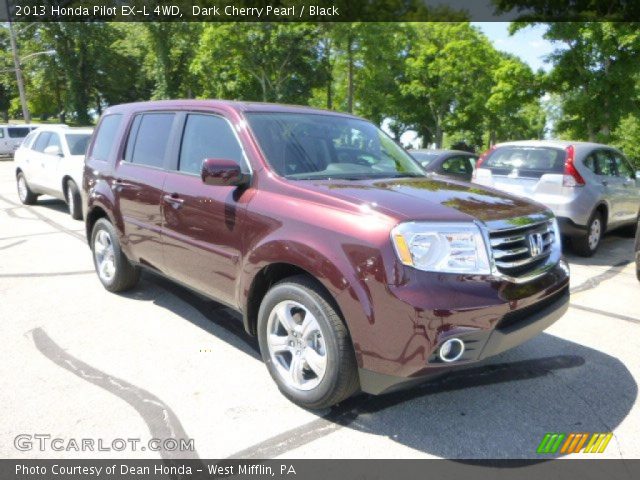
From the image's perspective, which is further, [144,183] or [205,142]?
[144,183]

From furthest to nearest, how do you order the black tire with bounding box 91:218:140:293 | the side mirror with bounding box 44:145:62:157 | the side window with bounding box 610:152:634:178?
the side mirror with bounding box 44:145:62:157, the side window with bounding box 610:152:634:178, the black tire with bounding box 91:218:140:293

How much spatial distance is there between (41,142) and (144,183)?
8062 millimetres

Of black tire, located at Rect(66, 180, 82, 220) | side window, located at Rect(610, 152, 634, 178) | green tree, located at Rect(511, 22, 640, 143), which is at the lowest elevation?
black tire, located at Rect(66, 180, 82, 220)

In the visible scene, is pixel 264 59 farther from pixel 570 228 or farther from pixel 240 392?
pixel 240 392

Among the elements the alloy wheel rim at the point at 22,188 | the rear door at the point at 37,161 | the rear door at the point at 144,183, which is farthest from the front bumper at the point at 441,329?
the alloy wheel rim at the point at 22,188

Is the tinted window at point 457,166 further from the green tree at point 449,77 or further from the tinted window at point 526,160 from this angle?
the green tree at point 449,77

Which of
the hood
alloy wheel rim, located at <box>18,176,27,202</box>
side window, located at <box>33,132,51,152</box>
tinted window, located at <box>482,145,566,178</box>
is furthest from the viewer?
alloy wheel rim, located at <box>18,176,27,202</box>

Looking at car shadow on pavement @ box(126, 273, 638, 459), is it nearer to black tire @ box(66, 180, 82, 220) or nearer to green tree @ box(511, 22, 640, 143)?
black tire @ box(66, 180, 82, 220)

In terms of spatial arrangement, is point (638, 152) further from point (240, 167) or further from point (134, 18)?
point (240, 167)

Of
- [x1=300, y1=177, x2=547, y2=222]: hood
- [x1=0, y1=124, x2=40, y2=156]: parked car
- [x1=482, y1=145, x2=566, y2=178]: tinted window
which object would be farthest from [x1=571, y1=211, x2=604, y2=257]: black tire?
[x1=0, y1=124, x2=40, y2=156]: parked car

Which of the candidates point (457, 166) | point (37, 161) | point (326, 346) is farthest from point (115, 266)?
point (457, 166)

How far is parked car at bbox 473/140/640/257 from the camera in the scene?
7195mm

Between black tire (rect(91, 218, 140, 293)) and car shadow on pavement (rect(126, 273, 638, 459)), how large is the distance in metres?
1.70

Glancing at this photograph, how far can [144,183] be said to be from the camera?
173 inches
